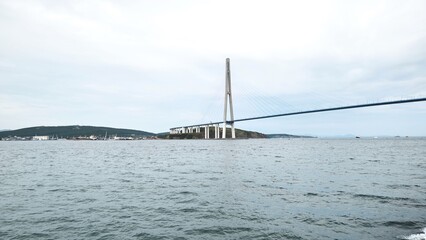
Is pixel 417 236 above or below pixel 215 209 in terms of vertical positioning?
below

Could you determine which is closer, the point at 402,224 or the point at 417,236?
the point at 417,236

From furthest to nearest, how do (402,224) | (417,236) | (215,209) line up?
1. (215,209)
2. (402,224)
3. (417,236)

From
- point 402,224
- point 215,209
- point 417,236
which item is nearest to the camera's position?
point 417,236

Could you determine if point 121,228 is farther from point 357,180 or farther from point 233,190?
point 357,180

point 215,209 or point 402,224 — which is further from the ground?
point 215,209

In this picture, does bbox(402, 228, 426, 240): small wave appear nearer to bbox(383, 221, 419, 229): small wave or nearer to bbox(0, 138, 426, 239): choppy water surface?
bbox(0, 138, 426, 239): choppy water surface

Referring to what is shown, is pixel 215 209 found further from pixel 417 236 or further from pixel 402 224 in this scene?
pixel 417 236

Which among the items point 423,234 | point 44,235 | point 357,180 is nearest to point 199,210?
point 44,235

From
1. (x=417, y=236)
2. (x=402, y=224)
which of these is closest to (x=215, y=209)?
(x=402, y=224)

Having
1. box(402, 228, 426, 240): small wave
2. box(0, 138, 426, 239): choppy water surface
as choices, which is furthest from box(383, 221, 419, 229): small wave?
box(402, 228, 426, 240): small wave

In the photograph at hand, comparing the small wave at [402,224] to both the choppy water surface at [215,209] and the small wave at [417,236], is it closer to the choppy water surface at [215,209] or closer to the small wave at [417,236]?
the choppy water surface at [215,209]

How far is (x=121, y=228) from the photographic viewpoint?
9594 mm

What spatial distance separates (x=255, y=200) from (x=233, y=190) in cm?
243

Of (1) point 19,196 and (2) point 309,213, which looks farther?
(1) point 19,196
